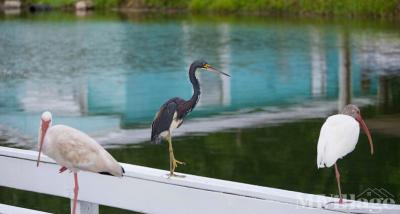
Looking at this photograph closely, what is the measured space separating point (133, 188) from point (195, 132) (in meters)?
8.84

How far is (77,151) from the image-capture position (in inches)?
150

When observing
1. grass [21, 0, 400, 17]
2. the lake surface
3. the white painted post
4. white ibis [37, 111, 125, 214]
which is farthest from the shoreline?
white ibis [37, 111, 125, 214]

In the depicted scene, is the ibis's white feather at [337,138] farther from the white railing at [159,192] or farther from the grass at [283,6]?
the grass at [283,6]

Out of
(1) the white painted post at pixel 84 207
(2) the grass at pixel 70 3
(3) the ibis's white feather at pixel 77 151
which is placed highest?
(3) the ibis's white feather at pixel 77 151

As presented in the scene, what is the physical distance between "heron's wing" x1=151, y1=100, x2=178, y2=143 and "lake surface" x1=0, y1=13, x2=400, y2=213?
15.5ft

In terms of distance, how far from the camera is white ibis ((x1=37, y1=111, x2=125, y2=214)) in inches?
149

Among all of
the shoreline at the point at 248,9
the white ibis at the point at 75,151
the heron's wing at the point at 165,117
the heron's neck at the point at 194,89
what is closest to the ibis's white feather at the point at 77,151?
the white ibis at the point at 75,151

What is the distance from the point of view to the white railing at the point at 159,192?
3.60 meters

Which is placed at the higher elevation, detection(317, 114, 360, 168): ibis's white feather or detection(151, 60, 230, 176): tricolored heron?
detection(151, 60, 230, 176): tricolored heron

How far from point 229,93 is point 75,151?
13944mm

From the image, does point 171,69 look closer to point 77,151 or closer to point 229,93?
point 229,93

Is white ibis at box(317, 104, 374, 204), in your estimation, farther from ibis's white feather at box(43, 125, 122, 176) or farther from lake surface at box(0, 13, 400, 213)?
lake surface at box(0, 13, 400, 213)

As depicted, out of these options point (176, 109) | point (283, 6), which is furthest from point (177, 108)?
point (283, 6)

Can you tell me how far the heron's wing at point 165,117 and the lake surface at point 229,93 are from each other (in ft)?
15.5
